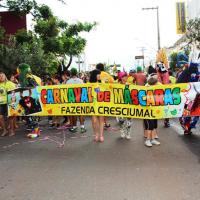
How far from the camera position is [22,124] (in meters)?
15.6

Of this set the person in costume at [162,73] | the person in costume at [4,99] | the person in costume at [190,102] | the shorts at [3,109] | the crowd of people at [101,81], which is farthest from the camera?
the person in costume at [162,73]

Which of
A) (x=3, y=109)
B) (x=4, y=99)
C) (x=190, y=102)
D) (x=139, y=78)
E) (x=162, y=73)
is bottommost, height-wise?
(x=3, y=109)

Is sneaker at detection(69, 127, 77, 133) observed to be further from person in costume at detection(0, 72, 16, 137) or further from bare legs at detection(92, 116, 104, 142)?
bare legs at detection(92, 116, 104, 142)

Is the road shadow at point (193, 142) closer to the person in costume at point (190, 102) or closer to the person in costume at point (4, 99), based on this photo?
the person in costume at point (190, 102)

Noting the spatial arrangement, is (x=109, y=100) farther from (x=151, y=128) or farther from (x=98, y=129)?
(x=151, y=128)

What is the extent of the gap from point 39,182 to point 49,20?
21874 mm

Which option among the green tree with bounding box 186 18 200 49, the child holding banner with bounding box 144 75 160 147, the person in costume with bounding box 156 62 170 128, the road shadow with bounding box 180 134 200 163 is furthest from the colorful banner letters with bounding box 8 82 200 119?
the green tree with bounding box 186 18 200 49

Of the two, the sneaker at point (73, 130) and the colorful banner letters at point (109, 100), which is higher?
the colorful banner letters at point (109, 100)

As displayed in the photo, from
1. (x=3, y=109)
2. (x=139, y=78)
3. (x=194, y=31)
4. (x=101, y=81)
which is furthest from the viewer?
(x=194, y=31)

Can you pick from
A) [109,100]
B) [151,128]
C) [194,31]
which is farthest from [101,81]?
[194,31]

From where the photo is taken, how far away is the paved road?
20.4 feet

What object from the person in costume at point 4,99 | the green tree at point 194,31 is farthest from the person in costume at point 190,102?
the green tree at point 194,31

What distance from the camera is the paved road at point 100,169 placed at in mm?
6207

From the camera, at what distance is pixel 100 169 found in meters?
7.63
